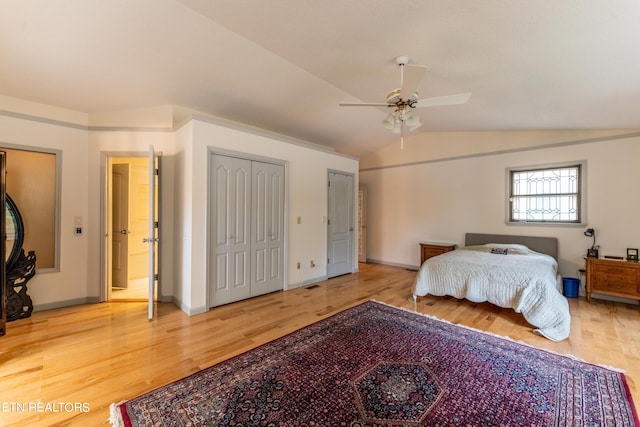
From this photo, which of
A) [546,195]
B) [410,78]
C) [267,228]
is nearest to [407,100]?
[410,78]

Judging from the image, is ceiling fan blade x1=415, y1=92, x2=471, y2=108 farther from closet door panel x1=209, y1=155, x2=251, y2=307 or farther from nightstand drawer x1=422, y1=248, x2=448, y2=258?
nightstand drawer x1=422, y1=248, x2=448, y2=258

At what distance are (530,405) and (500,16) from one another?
2650mm

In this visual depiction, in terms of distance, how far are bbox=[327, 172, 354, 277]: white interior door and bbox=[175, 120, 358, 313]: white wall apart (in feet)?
0.58

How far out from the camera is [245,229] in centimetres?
407

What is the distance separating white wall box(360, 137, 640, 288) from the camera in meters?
4.14

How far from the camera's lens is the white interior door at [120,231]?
4.71 metres

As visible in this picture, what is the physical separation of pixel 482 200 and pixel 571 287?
1979mm

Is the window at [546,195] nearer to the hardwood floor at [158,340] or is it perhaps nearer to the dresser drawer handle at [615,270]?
the dresser drawer handle at [615,270]

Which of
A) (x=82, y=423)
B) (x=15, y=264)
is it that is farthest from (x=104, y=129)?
(x=82, y=423)

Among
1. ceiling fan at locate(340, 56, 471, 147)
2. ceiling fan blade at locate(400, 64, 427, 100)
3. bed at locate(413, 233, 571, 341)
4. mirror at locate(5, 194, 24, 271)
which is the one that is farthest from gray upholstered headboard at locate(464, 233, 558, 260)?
mirror at locate(5, 194, 24, 271)

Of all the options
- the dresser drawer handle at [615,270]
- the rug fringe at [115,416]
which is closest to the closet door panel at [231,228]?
the rug fringe at [115,416]

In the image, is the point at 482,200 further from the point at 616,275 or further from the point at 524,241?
the point at 616,275

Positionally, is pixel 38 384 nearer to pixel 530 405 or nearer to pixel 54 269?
pixel 54 269

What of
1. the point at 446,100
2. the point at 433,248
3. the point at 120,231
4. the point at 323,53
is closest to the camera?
the point at 446,100
